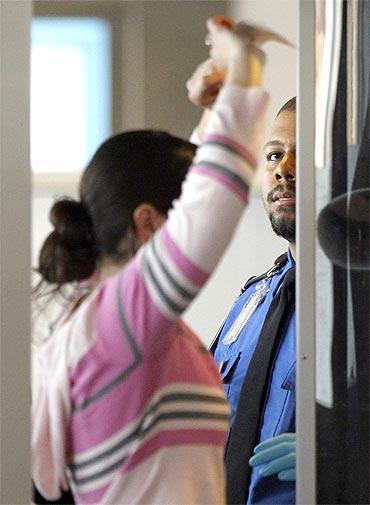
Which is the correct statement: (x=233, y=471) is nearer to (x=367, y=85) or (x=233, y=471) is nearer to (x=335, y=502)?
(x=335, y=502)

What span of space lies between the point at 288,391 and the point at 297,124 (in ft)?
1.38

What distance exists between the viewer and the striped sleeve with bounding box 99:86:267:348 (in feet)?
4.00

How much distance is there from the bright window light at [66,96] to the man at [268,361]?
248mm

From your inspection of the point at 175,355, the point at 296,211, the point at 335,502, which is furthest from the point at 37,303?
the point at 335,502

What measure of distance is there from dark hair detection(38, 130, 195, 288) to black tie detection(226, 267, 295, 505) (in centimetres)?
43

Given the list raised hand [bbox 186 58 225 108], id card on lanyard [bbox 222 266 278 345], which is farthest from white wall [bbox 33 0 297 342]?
id card on lanyard [bbox 222 266 278 345]

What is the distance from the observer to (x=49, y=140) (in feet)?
4.33

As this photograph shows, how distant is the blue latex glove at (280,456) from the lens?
1.55m

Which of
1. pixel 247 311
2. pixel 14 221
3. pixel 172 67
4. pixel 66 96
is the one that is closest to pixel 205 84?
pixel 172 67

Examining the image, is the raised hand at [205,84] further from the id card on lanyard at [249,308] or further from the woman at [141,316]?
the id card on lanyard at [249,308]

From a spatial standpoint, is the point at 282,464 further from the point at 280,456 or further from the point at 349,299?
the point at 349,299

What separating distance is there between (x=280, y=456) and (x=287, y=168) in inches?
15.0

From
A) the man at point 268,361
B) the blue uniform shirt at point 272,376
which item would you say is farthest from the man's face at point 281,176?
the blue uniform shirt at point 272,376

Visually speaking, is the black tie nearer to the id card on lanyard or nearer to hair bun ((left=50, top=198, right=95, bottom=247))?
the id card on lanyard
